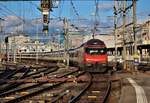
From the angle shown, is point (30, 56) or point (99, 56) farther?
point (30, 56)

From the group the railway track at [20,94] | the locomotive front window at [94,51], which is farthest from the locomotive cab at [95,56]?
the railway track at [20,94]

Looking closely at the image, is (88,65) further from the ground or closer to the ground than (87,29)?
closer to the ground

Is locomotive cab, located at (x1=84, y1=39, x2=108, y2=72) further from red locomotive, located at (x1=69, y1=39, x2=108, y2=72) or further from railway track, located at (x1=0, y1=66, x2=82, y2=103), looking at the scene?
railway track, located at (x1=0, y1=66, x2=82, y2=103)

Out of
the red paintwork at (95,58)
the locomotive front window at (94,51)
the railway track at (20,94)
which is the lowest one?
the railway track at (20,94)

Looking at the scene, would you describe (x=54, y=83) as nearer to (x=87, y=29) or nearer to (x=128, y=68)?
(x=128, y=68)

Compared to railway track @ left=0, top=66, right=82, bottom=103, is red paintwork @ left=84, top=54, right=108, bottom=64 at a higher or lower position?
higher

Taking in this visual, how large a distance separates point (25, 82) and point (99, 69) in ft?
46.8

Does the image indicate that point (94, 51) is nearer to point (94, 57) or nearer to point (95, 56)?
point (95, 56)

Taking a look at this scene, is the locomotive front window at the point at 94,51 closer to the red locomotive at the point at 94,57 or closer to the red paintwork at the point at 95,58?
the red locomotive at the point at 94,57

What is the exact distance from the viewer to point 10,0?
2905 cm

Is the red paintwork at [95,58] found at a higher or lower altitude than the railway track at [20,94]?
higher

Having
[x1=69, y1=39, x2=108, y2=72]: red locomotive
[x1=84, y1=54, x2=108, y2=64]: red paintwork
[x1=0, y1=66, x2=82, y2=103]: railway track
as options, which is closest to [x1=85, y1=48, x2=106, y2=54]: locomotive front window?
[x1=69, y1=39, x2=108, y2=72]: red locomotive

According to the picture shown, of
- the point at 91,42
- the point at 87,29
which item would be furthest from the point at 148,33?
the point at 91,42

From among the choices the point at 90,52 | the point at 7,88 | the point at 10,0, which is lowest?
the point at 7,88
